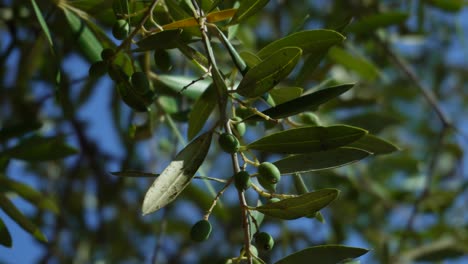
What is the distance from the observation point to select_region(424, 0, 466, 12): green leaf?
7.13 feet

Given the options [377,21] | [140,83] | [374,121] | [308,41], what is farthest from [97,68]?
[377,21]

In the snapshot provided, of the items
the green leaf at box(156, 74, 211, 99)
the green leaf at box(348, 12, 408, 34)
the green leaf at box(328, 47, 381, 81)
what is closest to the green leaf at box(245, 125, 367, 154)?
the green leaf at box(156, 74, 211, 99)

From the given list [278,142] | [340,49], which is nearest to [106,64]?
[278,142]

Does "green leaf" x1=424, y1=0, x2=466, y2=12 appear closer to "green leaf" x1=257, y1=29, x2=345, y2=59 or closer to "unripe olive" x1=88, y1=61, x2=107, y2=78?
"green leaf" x1=257, y1=29, x2=345, y2=59

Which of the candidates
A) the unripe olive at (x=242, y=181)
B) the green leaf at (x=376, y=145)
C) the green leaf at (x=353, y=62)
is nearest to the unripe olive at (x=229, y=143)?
the unripe olive at (x=242, y=181)

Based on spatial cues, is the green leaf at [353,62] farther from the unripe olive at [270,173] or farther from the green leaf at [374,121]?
the unripe olive at [270,173]

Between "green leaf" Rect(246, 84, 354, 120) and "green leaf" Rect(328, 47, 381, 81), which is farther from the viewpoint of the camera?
"green leaf" Rect(328, 47, 381, 81)

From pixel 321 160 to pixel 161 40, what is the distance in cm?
28

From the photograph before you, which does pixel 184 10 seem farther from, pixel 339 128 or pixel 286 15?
pixel 286 15

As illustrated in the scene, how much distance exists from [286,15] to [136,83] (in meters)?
2.29

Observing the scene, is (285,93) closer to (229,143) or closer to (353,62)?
(229,143)

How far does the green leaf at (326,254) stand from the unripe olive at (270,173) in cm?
11

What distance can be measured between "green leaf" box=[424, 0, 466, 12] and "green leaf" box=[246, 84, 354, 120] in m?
1.28

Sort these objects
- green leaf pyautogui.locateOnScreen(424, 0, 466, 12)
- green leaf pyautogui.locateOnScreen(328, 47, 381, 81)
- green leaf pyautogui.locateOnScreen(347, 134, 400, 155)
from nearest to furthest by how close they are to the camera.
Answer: green leaf pyautogui.locateOnScreen(347, 134, 400, 155) → green leaf pyautogui.locateOnScreen(328, 47, 381, 81) → green leaf pyautogui.locateOnScreen(424, 0, 466, 12)
